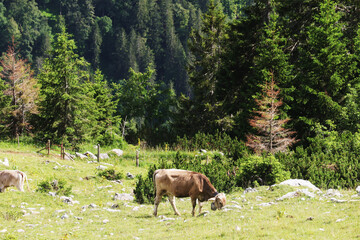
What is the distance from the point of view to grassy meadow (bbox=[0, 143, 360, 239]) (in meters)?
9.65

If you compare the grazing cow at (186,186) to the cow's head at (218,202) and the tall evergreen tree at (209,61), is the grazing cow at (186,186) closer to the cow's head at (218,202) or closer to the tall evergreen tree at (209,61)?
the cow's head at (218,202)

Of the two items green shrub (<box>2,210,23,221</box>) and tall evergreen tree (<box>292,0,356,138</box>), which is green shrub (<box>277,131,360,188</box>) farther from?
green shrub (<box>2,210,23,221</box>)

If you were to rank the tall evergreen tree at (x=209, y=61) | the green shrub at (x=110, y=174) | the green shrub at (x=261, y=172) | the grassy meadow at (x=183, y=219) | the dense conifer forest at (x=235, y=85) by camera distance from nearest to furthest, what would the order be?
the grassy meadow at (x=183, y=219) → the green shrub at (x=261, y=172) → the green shrub at (x=110, y=174) → the dense conifer forest at (x=235, y=85) → the tall evergreen tree at (x=209, y=61)

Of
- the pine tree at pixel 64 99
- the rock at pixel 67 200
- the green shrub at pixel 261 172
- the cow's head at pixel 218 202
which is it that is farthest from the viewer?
the pine tree at pixel 64 99

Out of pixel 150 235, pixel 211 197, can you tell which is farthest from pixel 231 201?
pixel 150 235

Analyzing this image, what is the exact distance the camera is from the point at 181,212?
14016 millimetres

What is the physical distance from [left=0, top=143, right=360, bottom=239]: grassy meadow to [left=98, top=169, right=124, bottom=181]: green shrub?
495cm

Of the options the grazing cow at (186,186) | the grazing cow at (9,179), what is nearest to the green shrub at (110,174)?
the grazing cow at (9,179)

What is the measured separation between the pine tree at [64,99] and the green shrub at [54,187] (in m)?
18.2

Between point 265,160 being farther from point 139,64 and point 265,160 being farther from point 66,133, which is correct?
point 139,64

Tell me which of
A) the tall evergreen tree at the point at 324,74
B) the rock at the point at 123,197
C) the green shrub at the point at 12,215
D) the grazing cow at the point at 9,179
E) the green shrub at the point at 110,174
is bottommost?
the rock at the point at 123,197

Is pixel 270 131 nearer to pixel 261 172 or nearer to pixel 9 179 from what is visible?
pixel 261 172

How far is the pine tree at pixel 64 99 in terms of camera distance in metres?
36.3

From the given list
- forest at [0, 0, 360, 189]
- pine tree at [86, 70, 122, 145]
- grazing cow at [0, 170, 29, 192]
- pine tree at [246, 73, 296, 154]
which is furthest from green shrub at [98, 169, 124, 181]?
pine tree at [86, 70, 122, 145]
